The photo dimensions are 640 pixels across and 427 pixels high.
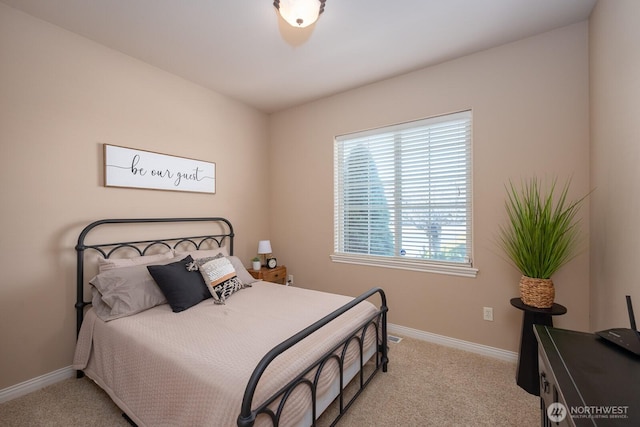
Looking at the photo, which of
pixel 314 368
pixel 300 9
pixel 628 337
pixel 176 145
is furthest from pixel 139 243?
pixel 628 337

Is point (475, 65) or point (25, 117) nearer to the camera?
point (25, 117)

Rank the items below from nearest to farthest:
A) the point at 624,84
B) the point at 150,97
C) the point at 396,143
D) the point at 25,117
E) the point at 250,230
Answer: the point at 624,84, the point at 25,117, the point at 150,97, the point at 396,143, the point at 250,230

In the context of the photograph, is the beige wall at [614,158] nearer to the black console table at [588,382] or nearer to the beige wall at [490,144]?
the beige wall at [490,144]

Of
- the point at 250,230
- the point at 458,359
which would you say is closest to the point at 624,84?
the point at 458,359

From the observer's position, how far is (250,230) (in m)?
3.71

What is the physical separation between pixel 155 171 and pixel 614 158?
3.57 m

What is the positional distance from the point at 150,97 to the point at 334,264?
2.67m

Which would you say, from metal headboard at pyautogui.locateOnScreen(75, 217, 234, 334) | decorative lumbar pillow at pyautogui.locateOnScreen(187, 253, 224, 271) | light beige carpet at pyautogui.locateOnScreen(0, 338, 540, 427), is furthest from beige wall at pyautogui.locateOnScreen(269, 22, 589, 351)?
decorative lumbar pillow at pyautogui.locateOnScreen(187, 253, 224, 271)

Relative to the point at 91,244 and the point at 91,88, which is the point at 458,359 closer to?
the point at 91,244

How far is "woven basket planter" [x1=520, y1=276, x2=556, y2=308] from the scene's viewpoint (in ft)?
6.30

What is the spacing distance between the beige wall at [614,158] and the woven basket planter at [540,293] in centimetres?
28

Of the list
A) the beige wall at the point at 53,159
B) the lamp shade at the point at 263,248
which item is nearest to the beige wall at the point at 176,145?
the beige wall at the point at 53,159

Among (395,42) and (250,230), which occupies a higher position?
(395,42)

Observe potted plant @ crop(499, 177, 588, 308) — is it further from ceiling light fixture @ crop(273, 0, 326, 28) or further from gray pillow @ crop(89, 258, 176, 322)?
gray pillow @ crop(89, 258, 176, 322)
